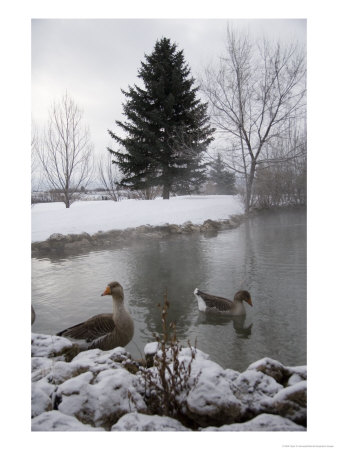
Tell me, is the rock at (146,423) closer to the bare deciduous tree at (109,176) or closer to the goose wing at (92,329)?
the goose wing at (92,329)

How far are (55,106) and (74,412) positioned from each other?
211 cm

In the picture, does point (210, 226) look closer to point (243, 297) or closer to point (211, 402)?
point (243, 297)

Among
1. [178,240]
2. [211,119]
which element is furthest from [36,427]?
[211,119]

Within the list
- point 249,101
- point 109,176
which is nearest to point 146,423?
point 109,176

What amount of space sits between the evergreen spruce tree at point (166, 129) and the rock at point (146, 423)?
1.54 m

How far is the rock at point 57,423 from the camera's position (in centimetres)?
157

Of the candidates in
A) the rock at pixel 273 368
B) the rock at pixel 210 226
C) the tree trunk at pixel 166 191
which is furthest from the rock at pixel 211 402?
the tree trunk at pixel 166 191

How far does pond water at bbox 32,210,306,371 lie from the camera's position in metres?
1.95

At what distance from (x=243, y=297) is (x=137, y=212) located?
1083 mm

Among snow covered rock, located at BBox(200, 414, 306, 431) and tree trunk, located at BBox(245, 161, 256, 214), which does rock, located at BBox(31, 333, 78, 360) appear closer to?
snow covered rock, located at BBox(200, 414, 306, 431)

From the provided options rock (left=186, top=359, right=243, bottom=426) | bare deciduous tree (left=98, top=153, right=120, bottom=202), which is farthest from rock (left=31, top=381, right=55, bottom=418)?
bare deciduous tree (left=98, top=153, right=120, bottom=202)
